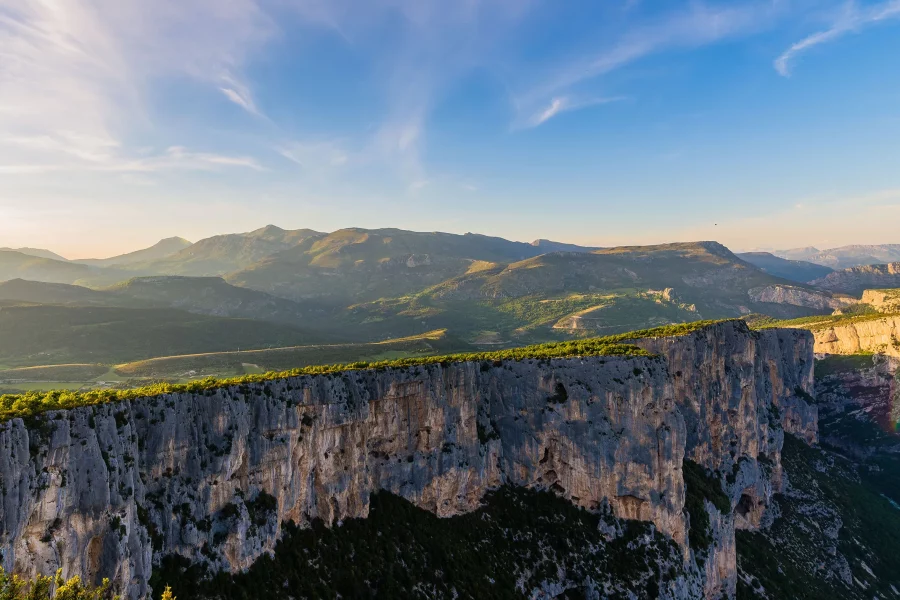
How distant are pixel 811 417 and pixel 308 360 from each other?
519 feet

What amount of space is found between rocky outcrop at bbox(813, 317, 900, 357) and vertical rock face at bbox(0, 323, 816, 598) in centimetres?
10594

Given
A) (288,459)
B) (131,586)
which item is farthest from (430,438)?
(131,586)

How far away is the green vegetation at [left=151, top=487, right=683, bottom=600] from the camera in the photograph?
40.8 meters


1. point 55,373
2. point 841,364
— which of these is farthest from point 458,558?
point 841,364

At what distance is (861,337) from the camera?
161 meters

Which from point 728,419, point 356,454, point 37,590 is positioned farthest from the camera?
point 728,419

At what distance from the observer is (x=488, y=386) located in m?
64.1

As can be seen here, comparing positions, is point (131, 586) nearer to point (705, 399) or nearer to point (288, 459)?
point (288, 459)

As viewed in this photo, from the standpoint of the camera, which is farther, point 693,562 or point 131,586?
point 693,562

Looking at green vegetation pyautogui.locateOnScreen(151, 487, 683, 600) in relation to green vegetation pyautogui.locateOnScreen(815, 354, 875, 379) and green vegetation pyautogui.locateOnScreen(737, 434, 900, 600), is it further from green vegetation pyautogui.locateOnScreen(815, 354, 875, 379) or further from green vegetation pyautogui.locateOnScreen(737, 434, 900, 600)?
green vegetation pyautogui.locateOnScreen(815, 354, 875, 379)

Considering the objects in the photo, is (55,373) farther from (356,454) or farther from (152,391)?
(356,454)

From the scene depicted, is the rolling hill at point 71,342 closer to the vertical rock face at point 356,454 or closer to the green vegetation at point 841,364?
the vertical rock face at point 356,454

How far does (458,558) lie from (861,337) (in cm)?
18402

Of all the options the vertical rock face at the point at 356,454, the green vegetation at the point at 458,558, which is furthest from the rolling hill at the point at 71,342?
the green vegetation at the point at 458,558
